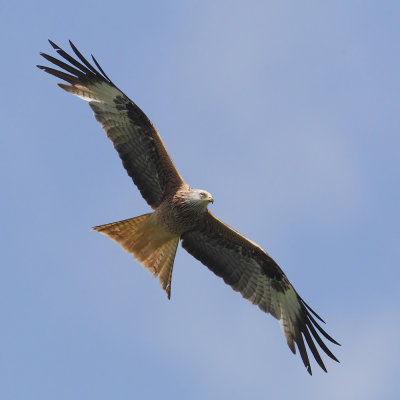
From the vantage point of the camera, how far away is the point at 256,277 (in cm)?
1709

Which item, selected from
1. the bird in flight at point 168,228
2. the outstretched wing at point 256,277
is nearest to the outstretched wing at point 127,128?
the bird in flight at point 168,228

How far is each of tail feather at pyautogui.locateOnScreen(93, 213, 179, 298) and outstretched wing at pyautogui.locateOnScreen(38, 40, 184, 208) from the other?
1.77ft

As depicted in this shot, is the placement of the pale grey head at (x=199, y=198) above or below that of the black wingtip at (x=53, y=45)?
below

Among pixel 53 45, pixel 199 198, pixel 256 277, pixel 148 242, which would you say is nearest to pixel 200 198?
pixel 199 198

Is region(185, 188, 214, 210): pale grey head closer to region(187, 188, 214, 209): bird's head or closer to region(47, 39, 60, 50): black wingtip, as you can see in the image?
region(187, 188, 214, 209): bird's head

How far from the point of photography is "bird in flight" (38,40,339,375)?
1600cm

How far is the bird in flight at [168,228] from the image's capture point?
A: 1600cm

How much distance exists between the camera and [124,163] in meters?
16.3

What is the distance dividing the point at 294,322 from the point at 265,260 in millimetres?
1157

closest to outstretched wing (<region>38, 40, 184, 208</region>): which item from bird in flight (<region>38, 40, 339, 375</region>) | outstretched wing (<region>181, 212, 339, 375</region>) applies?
bird in flight (<region>38, 40, 339, 375</region>)

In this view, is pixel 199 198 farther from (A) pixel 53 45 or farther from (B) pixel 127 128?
(A) pixel 53 45

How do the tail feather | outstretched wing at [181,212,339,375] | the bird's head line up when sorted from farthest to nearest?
outstretched wing at [181,212,339,375]
the tail feather
the bird's head

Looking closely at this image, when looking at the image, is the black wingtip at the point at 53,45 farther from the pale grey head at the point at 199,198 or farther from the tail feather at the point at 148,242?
the pale grey head at the point at 199,198

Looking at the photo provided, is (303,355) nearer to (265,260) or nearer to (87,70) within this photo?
(265,260)
